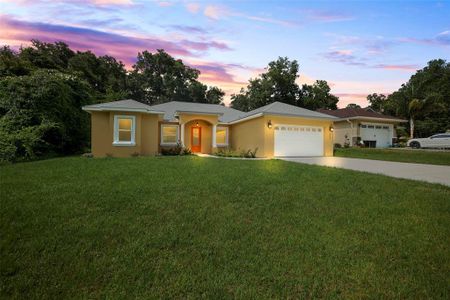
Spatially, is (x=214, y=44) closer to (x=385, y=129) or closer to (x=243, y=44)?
(x=243, y=44)

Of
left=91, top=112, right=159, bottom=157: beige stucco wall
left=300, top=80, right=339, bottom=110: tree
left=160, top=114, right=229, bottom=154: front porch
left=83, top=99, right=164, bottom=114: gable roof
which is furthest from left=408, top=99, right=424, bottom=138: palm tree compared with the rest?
left=91, top=112, right=159, bottom=157: beige stucco wall

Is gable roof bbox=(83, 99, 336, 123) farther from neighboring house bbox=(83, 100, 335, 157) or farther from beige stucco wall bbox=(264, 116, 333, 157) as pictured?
beige stucco wall bbox=(264, 116, 333, 157)

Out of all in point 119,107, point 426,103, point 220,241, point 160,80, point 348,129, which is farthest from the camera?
point 160,80

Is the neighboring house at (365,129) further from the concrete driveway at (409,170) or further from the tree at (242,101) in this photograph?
the concrete driveway at (409,170)

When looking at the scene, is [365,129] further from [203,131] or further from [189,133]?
[189,133]

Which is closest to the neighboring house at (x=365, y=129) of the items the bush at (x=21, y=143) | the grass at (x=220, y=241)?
the grass at (x=220, y=241)

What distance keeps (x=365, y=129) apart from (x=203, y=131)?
56.2 feet

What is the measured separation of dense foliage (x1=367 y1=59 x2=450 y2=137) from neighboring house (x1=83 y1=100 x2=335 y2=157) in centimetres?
1730

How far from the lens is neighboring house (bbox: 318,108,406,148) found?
2464 centimetres

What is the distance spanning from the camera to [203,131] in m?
18.7

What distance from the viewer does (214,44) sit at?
1398cm

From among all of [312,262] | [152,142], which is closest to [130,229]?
[312,262]

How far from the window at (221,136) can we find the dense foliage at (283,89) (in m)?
Result: 14.9

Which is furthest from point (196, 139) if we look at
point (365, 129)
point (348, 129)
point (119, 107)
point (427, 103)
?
point (427, 103)
